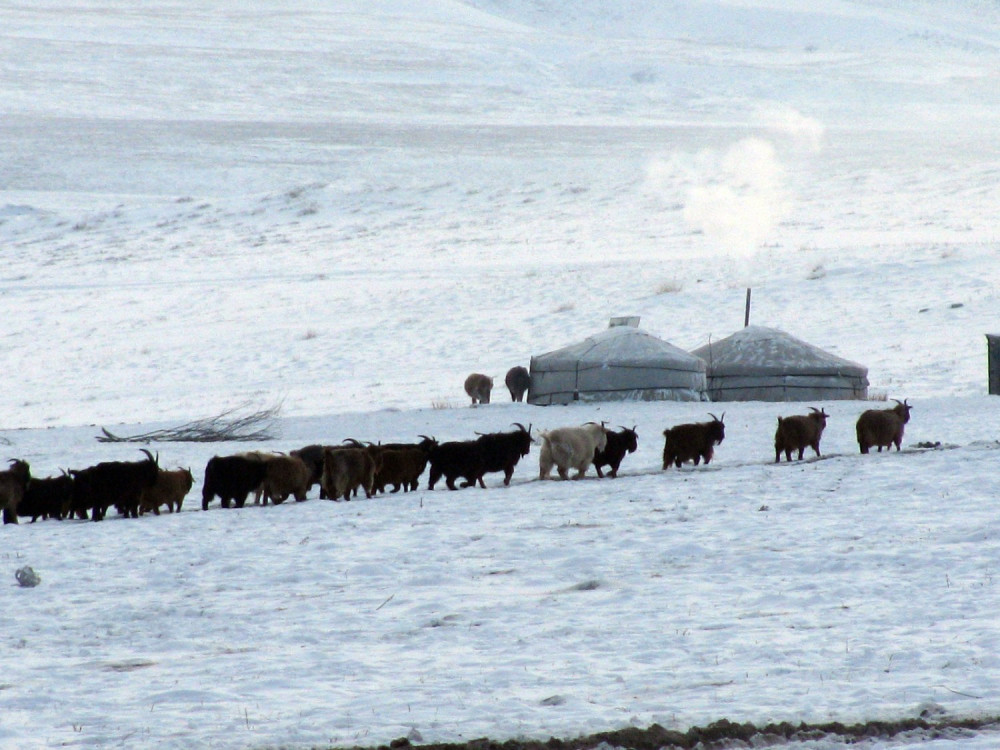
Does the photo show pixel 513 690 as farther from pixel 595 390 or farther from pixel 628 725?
pixel 595 390

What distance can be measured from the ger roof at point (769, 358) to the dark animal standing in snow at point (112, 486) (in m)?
15.2

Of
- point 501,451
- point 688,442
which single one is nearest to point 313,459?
point 501,451

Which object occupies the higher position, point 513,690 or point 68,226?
point 68,226

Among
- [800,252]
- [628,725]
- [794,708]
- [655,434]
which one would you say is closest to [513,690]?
[628,725]

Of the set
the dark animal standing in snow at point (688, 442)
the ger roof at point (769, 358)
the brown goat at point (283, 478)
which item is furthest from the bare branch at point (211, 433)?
the ger roof at point (769, 358)

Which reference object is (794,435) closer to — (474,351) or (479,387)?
(479,387)

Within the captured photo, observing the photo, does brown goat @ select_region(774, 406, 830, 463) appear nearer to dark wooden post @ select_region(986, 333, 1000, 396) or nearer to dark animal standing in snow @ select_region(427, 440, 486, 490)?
dark animal standing in snow @ select_region(427, 440, 486, 490)

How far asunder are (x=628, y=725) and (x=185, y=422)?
1807 centimetres

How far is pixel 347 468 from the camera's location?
14.4 meters

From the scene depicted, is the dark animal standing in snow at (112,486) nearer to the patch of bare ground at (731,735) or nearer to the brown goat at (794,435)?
the brown goat at (794,435)

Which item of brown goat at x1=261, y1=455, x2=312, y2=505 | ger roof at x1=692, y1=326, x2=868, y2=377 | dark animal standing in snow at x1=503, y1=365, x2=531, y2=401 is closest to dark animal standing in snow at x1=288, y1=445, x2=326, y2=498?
brown goat at x1=261, y1=455, x2=312, y2=505

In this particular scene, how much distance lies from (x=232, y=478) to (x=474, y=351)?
2007 cm

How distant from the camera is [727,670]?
7.79 metres

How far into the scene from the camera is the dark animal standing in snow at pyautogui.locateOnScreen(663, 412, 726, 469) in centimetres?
1608
